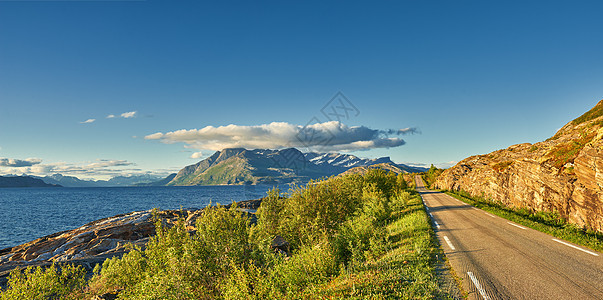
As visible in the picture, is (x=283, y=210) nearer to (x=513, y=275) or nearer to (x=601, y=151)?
(x=513, y=275)

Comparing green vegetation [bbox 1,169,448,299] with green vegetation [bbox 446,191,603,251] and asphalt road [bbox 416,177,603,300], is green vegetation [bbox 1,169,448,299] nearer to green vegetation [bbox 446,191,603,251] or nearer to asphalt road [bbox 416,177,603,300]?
asphalt road [bbox 416,177,603,300]

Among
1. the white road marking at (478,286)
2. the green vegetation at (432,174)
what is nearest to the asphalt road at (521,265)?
the white road marking at (478,286)

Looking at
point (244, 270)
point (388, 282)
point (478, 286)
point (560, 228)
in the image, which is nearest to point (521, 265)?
point (478, 286)

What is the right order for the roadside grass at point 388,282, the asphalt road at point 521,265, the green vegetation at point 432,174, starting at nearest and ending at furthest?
1. the roadside grass at point 388,282
2. the asphalt road at point 521,265
3. the green vegetation at point 432,174

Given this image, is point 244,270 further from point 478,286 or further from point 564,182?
point 564,182

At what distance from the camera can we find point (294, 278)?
957 cm

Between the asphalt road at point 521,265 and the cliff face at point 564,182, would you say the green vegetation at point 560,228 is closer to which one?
the cliff face at point 564,182

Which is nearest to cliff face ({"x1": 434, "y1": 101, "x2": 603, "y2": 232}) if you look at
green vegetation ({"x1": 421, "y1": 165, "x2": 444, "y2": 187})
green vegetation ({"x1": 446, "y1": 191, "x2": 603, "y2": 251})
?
green vegetation ({"x1": 446, "y1": 191, "x2": 603, "y2": 251})

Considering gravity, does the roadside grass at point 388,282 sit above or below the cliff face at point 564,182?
below

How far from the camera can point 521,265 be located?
11305mm

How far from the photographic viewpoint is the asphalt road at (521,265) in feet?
29.0

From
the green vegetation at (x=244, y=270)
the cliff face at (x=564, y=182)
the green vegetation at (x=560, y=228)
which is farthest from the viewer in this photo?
the cliff face at (x=564, y=182)

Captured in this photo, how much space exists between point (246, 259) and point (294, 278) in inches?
96.8

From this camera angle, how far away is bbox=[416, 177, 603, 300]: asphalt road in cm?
884
